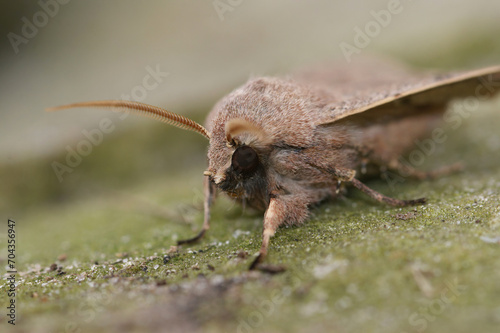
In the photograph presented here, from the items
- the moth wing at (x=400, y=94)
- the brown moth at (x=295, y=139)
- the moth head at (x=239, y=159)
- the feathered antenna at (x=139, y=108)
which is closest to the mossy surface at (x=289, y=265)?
the brown moth at (x=295, y=139)

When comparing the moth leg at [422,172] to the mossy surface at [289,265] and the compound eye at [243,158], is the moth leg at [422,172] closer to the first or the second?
the mossy surface at [289,265]

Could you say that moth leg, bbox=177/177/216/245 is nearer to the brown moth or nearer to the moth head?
the brown moth

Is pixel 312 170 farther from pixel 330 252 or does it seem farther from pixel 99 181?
pixel 99 181

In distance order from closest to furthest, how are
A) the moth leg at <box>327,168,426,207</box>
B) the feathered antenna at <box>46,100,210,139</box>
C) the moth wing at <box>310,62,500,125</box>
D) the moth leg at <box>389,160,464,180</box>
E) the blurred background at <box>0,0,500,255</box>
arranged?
the feathered antenna at <box>46,100,210,139</box>
the moth leg at <box>327,168,426,207</box>
the moth wing at <box>310,62,500,125</box>
the moth leg at <box>389,160,464,180</box>
the blurred background at <box>0,0,500,255</box>

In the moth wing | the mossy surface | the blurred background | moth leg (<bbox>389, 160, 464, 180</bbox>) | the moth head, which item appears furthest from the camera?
the blurred background

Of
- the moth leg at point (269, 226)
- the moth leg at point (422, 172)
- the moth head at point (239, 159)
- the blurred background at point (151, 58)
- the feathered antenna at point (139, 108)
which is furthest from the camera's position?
the blurred background at point (151, 58)

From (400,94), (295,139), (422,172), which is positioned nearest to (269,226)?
(295,139)

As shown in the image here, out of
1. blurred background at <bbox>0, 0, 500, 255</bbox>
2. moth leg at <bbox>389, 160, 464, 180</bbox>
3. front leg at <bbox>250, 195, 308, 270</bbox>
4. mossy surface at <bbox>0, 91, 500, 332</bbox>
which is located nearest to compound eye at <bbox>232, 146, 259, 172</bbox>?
front leg at <bbox>250, 195, 308, 270</bbox>

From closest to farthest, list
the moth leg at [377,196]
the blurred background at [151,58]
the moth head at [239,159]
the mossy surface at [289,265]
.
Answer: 1. the mossy surface at [289,265]
2. the moth head at [239,159]
3. the moth leg at [377,196]
4. the blurred background at [151,58]
